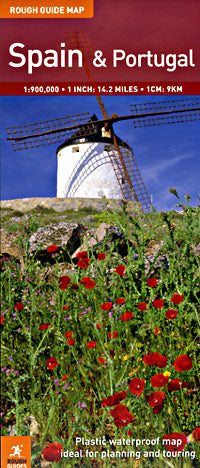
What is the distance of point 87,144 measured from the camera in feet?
63.2

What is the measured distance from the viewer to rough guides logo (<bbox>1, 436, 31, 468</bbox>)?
5.99 feet

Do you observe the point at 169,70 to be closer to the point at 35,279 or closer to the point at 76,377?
the point at 35,279

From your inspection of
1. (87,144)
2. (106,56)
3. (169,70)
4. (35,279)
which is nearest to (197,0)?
(169,70)

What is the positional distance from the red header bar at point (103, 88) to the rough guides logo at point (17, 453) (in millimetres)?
2808

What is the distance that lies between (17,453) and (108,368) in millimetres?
661

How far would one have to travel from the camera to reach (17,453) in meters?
1.84

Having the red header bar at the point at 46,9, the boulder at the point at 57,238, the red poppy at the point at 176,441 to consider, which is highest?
the red header bar at the point at 46,9

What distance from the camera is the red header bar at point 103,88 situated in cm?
345

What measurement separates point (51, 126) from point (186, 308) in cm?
1828

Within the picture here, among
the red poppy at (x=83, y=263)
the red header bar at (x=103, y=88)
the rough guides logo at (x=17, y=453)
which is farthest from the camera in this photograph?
the red header bar at (x=103, y=88)

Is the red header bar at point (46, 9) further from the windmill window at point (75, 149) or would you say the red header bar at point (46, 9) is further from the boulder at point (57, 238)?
the windmill window at point (75, 149)

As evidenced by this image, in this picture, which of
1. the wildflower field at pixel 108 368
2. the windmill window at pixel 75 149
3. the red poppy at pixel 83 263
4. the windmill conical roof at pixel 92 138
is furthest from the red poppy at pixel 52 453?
the windmill window at pixel 75 149

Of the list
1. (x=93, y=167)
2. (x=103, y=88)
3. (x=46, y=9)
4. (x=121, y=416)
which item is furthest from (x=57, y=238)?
(x=93, y=167)

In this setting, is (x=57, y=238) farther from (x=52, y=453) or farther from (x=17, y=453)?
(x=52, y=453)
